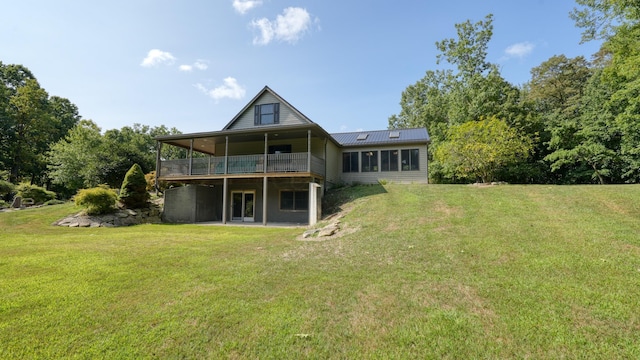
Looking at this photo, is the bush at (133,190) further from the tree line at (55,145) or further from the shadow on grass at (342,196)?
the shadow on grass at (342,196)

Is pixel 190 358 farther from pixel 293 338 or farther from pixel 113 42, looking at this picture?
pixel 113 42

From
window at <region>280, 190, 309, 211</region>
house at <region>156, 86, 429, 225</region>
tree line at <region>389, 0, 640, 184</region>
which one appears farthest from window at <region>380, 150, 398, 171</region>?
window at <region>280, 190, 309, 211</region>

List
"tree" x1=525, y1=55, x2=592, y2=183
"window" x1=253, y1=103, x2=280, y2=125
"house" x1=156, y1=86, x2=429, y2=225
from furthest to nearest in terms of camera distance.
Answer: "tree" x1=525, y1=55, x2=592, y2=183, "window" x1=253, y1=103, x2=280, y2=125, "house" x1=156, y1=86, x2=429, y2=225

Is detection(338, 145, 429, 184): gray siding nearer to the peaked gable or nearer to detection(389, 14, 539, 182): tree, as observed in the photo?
the peaked gable

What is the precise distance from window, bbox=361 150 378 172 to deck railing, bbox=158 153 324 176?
362cm

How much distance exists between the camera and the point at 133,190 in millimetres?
15781

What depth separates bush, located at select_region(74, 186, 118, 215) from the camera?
1406 cm

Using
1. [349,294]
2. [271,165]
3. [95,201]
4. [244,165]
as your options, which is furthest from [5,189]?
[349,294]

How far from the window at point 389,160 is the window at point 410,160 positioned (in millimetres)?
495

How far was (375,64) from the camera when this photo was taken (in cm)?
1970

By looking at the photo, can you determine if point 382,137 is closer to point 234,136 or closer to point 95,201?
point 234,136

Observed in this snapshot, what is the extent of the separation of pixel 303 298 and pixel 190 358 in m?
1.87

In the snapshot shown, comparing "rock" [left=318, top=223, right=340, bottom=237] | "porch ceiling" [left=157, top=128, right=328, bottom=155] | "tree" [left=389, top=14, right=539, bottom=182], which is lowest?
"rock" [left=318, top=223, right=340, bottom=237]

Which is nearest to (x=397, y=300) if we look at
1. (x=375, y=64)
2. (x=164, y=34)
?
(x=164, y=34)
